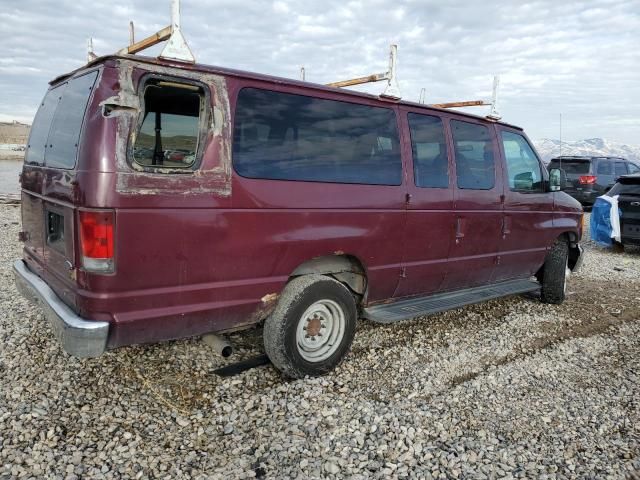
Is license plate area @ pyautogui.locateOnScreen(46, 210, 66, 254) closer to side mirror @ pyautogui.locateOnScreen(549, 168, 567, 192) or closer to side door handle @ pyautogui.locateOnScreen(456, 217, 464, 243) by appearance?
side door handle @ pyautogui.locateOnScreen(456, 217, 464, 243)

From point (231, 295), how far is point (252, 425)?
84cm

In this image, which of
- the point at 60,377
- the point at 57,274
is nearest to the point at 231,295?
the point at 57,274

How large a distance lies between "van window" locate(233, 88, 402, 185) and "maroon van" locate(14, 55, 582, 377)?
12 mm

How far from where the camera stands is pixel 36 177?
3.61m

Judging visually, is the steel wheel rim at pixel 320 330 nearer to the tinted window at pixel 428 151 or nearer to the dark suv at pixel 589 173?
the tinted window at pixel 428 151

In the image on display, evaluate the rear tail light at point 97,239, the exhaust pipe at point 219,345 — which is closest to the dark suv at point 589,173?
the exhaust pipe at point 219,345

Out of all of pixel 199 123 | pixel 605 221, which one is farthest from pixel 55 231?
pixel 605 221

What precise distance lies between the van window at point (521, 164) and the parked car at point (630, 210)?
16.6ft

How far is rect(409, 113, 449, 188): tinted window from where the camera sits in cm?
437

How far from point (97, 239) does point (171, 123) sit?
35.5 inches

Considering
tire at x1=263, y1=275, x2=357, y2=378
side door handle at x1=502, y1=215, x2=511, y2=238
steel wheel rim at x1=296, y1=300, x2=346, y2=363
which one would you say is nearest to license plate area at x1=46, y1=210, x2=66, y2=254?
tire at x1=263, y1=275, x2=357, y2=378

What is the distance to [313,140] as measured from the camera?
3656 millimetres

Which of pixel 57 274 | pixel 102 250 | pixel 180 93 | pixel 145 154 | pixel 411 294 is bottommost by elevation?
pixel 411 294

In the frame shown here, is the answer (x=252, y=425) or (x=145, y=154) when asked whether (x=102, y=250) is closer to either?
(x=145, y=154)
